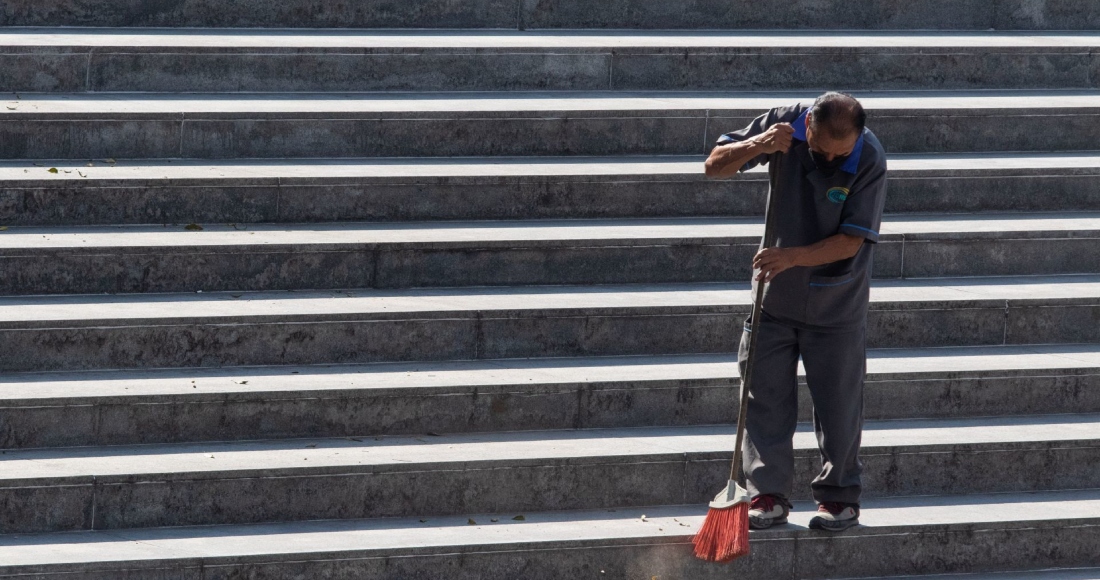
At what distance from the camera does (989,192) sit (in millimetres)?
7633

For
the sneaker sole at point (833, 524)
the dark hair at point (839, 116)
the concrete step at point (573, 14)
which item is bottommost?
the sneaker sole at point (833, 524)

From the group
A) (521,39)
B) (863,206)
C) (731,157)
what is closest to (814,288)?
(863,206)

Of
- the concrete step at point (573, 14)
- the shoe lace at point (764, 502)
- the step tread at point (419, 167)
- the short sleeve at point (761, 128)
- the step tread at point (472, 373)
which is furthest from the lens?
the concrete step at point (573, 14)

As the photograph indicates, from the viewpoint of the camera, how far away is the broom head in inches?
201

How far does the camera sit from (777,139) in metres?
4.85

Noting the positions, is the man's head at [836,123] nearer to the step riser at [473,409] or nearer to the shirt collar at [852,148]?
the shirt collar at [852,148]

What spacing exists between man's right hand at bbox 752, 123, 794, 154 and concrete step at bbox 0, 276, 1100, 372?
1.68m

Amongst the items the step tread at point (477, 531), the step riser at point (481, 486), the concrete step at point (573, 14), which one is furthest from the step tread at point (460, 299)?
the concrete step at point (573, 14)

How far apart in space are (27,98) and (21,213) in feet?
3.46

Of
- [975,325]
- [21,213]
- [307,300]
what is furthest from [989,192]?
[21,213]

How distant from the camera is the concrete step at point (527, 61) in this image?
25.0 feet

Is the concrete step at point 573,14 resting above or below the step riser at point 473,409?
above

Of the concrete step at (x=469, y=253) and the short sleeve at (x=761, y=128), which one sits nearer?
the short sleeve at (x=761, y=128)

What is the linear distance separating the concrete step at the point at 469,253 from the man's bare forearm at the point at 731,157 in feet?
5.93
